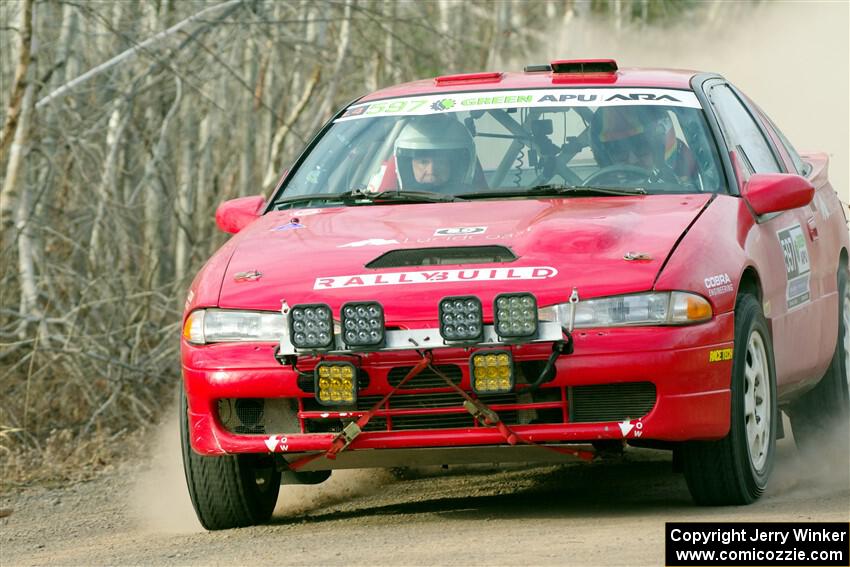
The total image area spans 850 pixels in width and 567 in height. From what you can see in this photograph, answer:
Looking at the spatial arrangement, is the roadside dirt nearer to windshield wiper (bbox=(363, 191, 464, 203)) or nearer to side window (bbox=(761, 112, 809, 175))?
windshield wiper (bbox=(363, 191, 464, 203))

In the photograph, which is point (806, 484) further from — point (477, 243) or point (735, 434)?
point (477, 243)

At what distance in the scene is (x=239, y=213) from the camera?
7043 mm

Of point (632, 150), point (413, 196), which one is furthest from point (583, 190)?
point (413, 196)

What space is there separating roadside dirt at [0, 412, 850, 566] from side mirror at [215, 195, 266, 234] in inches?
47.4

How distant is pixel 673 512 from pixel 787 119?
16.3 metres

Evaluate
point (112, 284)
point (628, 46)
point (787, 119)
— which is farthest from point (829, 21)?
point (112, 284)

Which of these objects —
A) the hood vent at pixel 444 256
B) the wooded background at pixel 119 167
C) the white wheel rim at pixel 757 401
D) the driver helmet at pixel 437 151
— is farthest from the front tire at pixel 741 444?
the wooded background at pixel 119 167

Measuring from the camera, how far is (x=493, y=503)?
21.6 feet

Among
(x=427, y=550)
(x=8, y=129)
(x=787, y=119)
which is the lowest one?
(x=787, y=119)

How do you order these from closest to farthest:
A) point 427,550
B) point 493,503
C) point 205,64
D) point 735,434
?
point 427,550
point 735,434
point 493,503
point 205,64

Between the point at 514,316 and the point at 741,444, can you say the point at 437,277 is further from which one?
the point at 741,444

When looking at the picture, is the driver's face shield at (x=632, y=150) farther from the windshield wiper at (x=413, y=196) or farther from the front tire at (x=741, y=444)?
the front tire at (x=741, y=444)

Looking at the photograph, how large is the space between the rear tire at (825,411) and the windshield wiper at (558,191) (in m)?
1.75

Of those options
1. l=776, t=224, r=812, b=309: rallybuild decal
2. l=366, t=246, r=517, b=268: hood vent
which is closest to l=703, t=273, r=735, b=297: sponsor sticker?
l=366, t=246, r=517, b=268: hood vent
